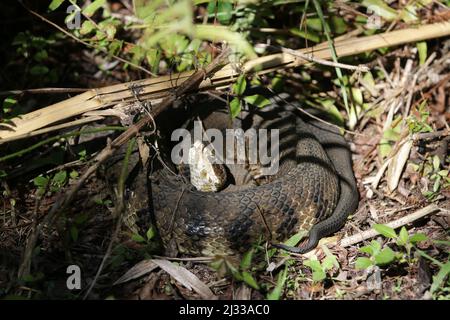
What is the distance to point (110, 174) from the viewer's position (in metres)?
4.52

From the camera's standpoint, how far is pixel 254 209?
4086 millimetres

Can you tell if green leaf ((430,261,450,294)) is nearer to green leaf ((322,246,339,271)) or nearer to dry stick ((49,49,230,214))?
green leaf ((322,246,339,271))

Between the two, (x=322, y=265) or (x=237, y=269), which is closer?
(x=237, y=269)

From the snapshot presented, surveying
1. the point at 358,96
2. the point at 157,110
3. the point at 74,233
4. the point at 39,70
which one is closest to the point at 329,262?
the point at 157,110

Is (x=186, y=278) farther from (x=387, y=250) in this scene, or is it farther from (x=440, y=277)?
(x=440, y=277)

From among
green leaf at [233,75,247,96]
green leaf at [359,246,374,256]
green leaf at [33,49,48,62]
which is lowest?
green leaf at [359,246,374,256]

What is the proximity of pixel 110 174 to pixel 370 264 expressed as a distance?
88.7 inches

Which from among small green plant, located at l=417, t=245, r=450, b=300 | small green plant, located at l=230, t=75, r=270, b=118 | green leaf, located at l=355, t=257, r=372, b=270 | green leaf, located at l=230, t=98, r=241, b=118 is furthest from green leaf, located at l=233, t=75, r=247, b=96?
small green plant, located at l=417, t=245, r=450, b=300

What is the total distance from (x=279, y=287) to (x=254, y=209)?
0.74 m

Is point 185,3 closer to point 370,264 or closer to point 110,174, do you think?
point 370,264

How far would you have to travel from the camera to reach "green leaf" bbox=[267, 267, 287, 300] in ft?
11.3

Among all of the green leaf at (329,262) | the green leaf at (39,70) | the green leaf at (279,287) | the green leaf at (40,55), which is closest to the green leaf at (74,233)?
the green leaf at (279,287)

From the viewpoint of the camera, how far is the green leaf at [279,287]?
3444mm

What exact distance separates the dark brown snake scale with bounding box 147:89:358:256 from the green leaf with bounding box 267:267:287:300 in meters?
0.28
